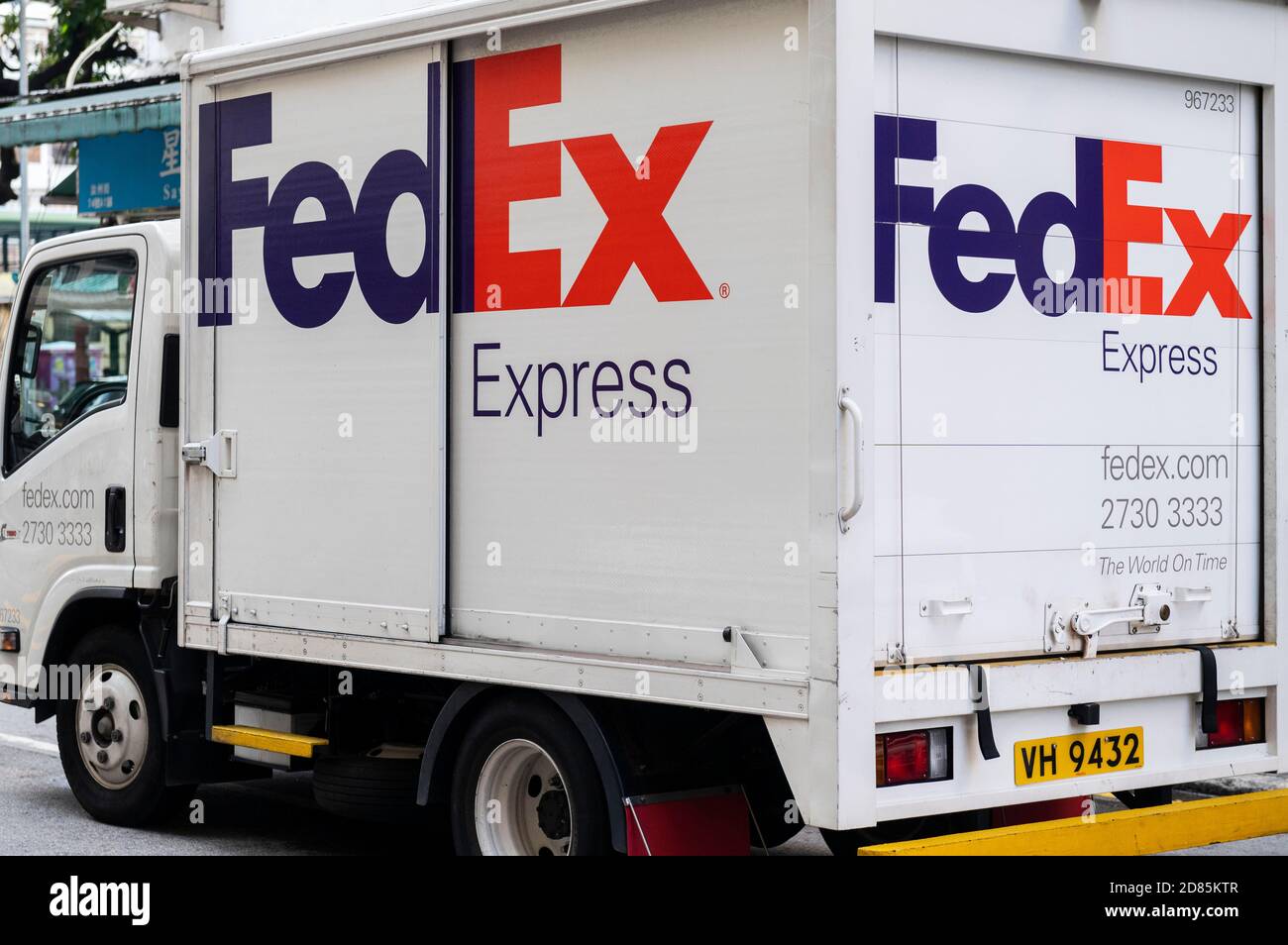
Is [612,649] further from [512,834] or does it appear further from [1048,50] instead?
[1048,50]

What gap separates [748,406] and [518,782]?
1.74 meters

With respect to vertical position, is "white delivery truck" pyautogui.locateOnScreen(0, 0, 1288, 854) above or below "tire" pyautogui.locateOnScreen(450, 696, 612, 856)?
above

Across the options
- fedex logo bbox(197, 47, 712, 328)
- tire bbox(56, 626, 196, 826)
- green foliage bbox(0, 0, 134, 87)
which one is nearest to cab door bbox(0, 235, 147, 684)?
Answer: tire bbox(56, 626, 196, 826)

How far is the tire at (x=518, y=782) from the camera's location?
222 inches

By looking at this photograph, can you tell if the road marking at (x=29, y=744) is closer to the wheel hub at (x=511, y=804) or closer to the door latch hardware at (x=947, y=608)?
the wheel hub at (x=511, y=804)

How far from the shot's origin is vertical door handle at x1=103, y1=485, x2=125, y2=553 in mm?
7523

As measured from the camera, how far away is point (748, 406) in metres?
5.17

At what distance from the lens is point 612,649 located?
5.52 metres

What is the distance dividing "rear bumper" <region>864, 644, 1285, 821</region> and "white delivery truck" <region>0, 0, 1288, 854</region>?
0.06 ft

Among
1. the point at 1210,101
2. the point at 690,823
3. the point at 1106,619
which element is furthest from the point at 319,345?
the point at 1210,101

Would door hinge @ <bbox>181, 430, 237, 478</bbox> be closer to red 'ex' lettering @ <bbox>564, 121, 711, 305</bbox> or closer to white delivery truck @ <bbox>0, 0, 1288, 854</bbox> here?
white delivery truck @ <bbox>0, 0, 1288, 854</bbox>

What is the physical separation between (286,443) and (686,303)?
2.15 m
